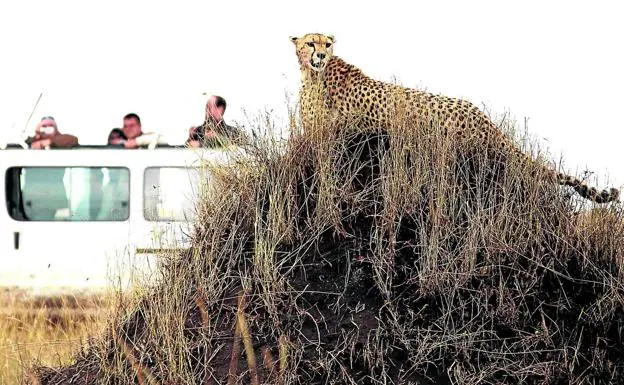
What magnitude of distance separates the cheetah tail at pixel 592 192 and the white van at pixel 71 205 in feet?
20.0

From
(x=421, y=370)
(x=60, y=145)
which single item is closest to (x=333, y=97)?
(x=421, y=370)

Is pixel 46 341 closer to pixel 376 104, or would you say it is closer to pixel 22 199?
pixel 376 104

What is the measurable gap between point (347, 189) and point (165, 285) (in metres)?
1.27

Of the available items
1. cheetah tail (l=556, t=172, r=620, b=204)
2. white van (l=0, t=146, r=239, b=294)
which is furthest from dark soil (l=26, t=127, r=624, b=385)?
white van (l=0, t=146, r=239, b=294)

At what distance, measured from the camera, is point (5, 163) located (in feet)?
42.7

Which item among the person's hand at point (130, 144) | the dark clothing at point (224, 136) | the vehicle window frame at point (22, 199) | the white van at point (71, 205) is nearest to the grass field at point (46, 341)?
the white van at point (71, 205)

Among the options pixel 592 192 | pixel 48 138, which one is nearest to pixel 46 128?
pixel 48 138

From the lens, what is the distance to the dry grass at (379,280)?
5875 mm

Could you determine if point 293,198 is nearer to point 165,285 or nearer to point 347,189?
point 347,189

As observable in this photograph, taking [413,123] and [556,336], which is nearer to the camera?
[556,336]

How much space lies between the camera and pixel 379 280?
6.02m

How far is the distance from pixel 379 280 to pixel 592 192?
195 centimetres

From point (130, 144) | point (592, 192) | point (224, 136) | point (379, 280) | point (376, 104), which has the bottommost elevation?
point (379, 280)

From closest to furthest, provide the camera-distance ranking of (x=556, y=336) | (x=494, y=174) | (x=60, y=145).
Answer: (x=556, y=336) < (x=494, y=174) < (x=60, y=145)
